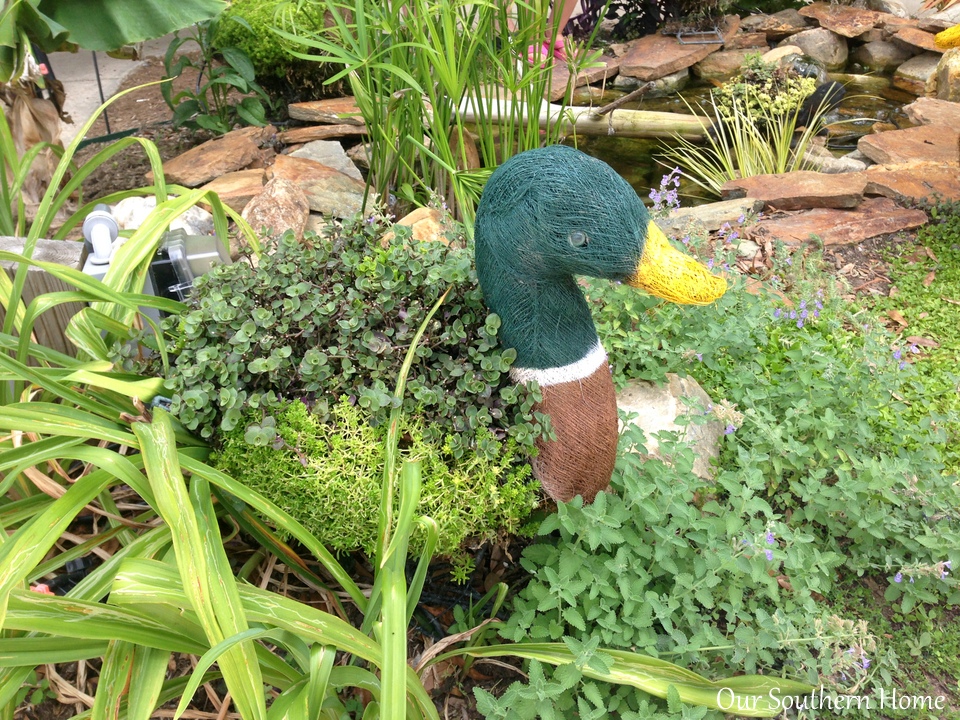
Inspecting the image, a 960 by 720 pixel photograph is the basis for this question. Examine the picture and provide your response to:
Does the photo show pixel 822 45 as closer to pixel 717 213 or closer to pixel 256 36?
pixel 717 213

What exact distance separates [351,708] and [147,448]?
0.78 metres

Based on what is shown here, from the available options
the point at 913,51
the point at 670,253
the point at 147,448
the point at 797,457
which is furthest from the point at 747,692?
the point at 913,51

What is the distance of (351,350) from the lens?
158 centimetres

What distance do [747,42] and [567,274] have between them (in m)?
6.35

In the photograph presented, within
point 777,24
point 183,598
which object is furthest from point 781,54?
point 183,598

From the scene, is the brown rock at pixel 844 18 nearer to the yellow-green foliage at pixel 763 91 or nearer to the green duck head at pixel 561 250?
the yellow-green foliage at pixel 763 91

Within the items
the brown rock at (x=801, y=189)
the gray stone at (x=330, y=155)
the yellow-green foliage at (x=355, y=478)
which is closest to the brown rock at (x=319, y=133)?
the gray stone at (x=330, y=155)

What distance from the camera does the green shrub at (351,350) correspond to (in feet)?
4.88

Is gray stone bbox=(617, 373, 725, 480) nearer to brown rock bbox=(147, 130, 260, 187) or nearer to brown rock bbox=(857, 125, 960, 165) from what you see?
brown rock bbox=(147, 130, 260, 187)

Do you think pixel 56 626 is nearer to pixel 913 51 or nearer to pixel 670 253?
pixel 670 253

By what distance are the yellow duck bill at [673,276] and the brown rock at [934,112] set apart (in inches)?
181

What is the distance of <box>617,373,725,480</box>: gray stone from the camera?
2.01 metres

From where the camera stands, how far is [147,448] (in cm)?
130

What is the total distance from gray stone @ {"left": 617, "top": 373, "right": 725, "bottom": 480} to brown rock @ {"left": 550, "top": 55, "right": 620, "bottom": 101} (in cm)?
332
